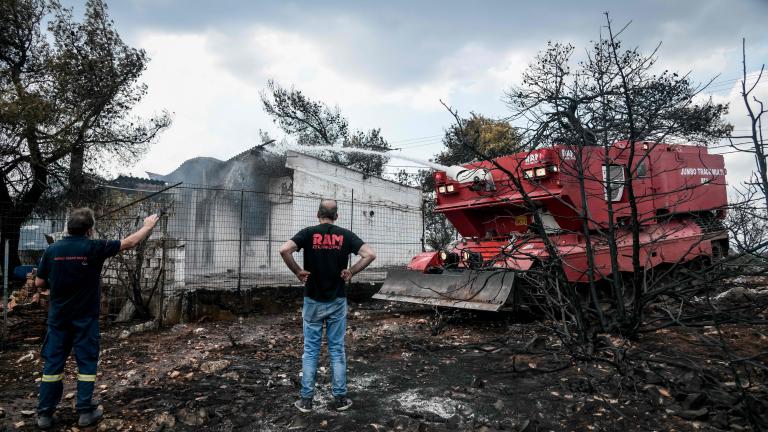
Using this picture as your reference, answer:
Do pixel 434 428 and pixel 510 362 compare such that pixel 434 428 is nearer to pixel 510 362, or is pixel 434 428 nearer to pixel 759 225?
pixel 510 362

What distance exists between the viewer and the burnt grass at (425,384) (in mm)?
3504

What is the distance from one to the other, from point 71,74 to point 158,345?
1044cm

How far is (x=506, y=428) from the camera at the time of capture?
134 inches

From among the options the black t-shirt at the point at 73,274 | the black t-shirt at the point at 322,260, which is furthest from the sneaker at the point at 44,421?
the black t-shirt at the point at 322,260

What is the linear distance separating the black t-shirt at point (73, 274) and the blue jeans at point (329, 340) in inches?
66.3

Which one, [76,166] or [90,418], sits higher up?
[76,166]

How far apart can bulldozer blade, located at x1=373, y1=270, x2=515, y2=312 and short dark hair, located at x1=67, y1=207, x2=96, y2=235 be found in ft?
13.4

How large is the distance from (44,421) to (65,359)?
0.45m

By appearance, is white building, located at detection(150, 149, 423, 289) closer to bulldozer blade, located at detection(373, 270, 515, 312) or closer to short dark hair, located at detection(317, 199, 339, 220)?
bulldozer blade, located at detection(373, 270, 515, 312)

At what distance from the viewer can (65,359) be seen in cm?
375

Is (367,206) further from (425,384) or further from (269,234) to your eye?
(425,384)

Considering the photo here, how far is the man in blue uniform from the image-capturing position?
3641 mm

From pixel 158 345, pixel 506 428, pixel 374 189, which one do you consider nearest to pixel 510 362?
pixel 506 428

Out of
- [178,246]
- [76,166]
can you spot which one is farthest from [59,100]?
[178,246]
